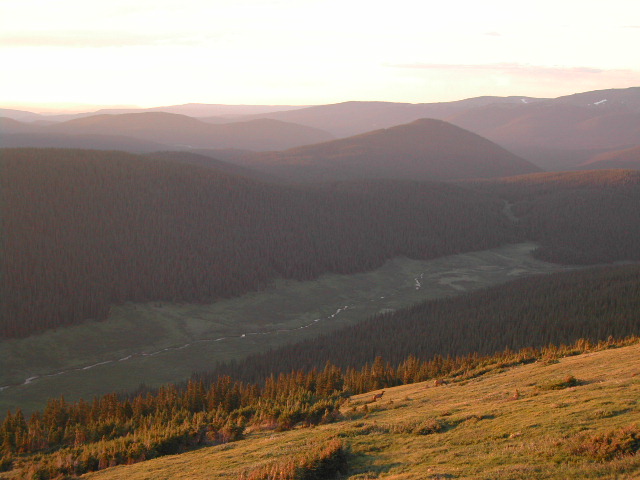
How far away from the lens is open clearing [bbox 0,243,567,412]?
98.9 metres

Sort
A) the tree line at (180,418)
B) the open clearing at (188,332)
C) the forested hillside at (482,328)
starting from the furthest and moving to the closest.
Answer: the open clearing at (188,332)
the forested hillside at (482,328)
the tree line at (180,418)

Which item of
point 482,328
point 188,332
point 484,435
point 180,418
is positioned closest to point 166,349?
point 188,332

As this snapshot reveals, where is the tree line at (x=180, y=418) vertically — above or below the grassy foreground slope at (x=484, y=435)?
below

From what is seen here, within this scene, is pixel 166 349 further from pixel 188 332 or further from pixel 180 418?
pixel 180 418

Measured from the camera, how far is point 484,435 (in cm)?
3053

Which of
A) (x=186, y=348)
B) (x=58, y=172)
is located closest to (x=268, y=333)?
(x=186, y=348)

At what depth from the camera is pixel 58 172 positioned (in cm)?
17588

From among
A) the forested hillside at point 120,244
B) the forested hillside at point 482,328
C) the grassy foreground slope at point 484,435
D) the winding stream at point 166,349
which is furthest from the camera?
the forested hillside at point 120,244

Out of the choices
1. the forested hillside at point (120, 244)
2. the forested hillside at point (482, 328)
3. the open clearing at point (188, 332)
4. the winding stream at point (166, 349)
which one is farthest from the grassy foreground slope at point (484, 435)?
the forested hillside at point (120, 244)

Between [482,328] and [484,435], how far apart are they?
Result: 7144 cm

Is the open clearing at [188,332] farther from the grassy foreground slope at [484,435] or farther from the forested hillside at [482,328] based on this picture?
the grassy foreground slope at [484,435]

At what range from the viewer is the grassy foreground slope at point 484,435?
24.5 m

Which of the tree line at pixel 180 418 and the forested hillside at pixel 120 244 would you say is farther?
the forested hillside at pixel 120 244

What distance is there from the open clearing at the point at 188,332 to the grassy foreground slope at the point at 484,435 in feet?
199
